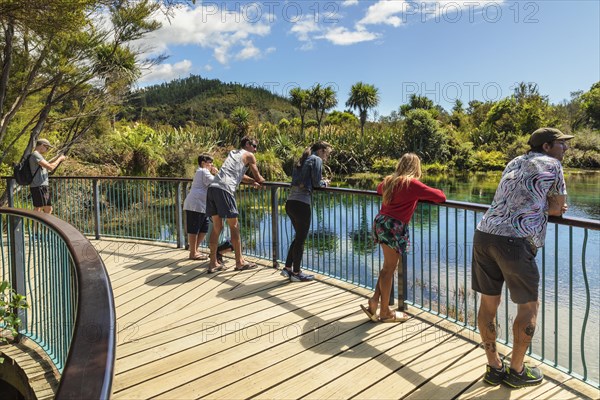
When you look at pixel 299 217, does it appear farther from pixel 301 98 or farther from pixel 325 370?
pixel 301 98

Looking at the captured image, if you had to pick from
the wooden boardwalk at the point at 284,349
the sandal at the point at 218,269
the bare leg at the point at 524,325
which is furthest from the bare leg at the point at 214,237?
the bare leg at the point at 524,325

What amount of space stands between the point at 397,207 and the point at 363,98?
58.7 m

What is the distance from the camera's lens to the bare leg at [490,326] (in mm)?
2709

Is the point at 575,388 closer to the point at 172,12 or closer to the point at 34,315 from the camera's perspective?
the point at 34,315

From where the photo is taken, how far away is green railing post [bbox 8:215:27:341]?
354cm

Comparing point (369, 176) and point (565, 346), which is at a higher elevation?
point (369, 176)

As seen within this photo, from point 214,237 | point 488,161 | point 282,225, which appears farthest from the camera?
point 488,161

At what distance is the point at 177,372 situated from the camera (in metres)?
2.89

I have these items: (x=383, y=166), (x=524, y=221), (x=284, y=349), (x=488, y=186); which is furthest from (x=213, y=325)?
(x=383, y=166)

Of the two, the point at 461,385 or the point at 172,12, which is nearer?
the point at 461,385

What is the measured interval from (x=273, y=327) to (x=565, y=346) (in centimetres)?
981

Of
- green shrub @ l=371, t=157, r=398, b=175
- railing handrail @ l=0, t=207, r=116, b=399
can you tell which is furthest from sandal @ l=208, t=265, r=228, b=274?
green shrub @ l=371, t=157, r=398, b=175

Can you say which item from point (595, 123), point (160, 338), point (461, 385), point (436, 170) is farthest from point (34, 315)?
point (595, 123)

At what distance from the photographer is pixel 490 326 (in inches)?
108
